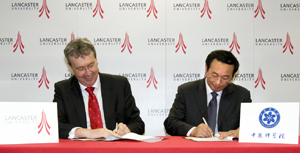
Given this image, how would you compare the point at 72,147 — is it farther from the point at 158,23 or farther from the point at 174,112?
the point at 158,23

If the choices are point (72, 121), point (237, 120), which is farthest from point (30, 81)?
point (237, 120)

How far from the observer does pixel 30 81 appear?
4035 mm

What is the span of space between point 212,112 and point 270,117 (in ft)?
2.63

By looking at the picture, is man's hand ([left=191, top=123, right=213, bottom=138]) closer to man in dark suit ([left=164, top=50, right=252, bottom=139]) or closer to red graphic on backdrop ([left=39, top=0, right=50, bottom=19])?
man in dark suit ([left=164, top=50, right=252, bottom=139])

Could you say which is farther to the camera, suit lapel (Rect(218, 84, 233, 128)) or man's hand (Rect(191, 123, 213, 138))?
suit lapel (Rect(218, 84, 233, 128))

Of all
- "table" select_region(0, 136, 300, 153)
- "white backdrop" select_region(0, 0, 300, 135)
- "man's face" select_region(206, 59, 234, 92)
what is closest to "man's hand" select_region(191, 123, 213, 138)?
"table" select_region(0, 136, 300, 153)

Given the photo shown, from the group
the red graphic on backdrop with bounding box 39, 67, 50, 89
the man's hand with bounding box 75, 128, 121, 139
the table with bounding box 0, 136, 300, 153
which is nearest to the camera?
the table with bounding box 0, 136, 300, 153

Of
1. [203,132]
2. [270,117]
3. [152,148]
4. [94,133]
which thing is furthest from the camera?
[203,132]

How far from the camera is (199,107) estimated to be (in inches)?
107

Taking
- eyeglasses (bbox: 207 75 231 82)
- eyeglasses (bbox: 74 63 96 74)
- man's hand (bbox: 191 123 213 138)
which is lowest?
man's hand (bbox: 191 123 213 138)

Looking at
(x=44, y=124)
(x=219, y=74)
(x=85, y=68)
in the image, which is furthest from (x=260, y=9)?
(x=44, y=124)

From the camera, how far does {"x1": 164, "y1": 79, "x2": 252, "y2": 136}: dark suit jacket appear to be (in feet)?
8.66

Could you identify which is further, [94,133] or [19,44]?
[19,44]

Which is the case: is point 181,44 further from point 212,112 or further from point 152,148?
point 152,148
